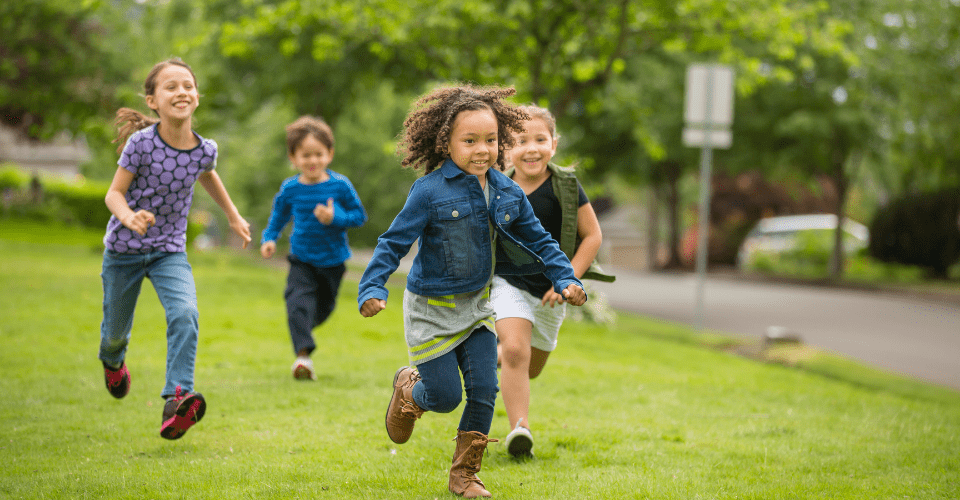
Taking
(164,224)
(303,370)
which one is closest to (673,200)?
(303,370)

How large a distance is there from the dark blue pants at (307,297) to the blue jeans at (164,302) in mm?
1807

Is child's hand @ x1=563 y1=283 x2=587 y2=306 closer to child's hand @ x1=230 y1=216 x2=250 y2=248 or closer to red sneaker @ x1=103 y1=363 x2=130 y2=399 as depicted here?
child's hand @ x1=230 y1=216 x2=250 y2=248

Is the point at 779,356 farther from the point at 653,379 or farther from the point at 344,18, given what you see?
the point at 344,18

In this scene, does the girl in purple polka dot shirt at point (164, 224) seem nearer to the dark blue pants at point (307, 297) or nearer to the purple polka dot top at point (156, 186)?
the purple polka dot top at point (156, 186)

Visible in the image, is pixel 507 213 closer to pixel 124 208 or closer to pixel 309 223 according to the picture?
pixel 124 208

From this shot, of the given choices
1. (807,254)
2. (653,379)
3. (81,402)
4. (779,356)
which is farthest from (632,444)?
(807,254)

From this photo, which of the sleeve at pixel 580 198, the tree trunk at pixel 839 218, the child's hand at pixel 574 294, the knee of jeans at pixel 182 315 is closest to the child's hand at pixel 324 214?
the knee of jeans at pixel 182 315

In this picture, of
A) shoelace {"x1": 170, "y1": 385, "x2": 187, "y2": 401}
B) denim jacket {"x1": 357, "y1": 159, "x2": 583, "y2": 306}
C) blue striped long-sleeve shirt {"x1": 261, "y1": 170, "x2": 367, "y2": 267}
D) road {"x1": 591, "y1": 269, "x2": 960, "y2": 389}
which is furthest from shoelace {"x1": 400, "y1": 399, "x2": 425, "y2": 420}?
road {"x1": 591, "y1": 269, "x2": 960, "y2": 389}

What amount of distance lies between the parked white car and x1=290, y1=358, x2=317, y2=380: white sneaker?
20.4m

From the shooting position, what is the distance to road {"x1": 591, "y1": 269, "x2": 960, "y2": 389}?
1007 cm

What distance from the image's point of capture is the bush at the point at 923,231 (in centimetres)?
2047

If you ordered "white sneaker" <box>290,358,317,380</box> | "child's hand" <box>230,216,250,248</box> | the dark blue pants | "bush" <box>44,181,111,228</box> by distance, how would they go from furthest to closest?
"bush" <box>44,181,111,228</box>, the dark blue pants, "white sneaker" <box>290,358,317,380</box>, "child's hand" <box>230,216,250,248</box>

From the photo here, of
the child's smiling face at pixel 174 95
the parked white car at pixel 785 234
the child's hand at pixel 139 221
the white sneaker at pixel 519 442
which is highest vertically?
the child's smiling face at pixel 174 95

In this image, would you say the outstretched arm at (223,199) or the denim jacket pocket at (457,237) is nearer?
the denim jacket pocket at (457,237)
